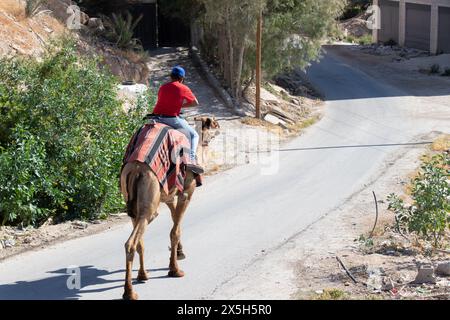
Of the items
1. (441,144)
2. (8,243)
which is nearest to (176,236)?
(8,243)

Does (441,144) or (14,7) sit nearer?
(14,7)

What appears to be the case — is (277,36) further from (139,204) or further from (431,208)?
(139,204)

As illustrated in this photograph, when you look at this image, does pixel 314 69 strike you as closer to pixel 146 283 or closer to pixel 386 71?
pixel 386 71

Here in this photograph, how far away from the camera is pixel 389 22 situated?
57.1 meters

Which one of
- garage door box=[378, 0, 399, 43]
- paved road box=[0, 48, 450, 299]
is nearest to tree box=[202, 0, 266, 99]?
paved road box=[0, 48, 450, 299]

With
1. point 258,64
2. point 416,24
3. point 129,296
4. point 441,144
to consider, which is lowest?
point 441,144

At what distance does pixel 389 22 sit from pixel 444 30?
257 inches

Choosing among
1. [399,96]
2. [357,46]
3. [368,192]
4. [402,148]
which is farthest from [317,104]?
[357,46]

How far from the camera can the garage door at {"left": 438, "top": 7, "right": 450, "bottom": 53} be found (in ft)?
166

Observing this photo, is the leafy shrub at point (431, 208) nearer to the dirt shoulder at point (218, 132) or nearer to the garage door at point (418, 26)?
the dirt shoulder at point (218, 132)

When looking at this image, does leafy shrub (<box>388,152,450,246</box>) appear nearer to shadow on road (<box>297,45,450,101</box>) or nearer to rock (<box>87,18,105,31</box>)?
rock (<box>87,18,105,31</box>)

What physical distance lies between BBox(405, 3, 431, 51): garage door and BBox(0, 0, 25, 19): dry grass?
32352mm

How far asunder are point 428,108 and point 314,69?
1207 cm

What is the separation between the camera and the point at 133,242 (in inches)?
422
